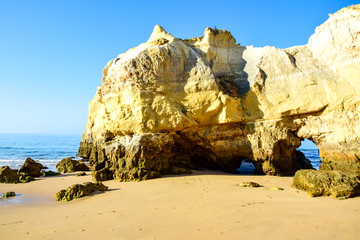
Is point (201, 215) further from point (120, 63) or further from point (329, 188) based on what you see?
point (120, 63)

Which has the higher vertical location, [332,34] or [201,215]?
[332,34]

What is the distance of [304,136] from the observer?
35.8ft

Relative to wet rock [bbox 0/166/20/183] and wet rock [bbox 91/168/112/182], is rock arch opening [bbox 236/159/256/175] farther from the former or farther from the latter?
wet rock [bbox 0/166/20/183]

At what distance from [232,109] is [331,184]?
5489mm

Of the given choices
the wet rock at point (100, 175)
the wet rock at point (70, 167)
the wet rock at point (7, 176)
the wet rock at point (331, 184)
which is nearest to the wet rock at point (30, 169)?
the wet rock at point (7, 176)

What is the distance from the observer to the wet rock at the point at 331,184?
642 centimetres

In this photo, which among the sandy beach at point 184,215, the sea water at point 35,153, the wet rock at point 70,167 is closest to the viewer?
the sandy beach at point 184,215

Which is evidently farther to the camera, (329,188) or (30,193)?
(30,193)

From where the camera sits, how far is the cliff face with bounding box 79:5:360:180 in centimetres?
1033

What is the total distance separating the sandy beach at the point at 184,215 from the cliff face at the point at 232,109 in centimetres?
297

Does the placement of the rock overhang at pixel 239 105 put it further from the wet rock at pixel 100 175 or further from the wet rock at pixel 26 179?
the wet rock at pixel 26 179

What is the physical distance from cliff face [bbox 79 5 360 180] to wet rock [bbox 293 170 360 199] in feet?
10.5

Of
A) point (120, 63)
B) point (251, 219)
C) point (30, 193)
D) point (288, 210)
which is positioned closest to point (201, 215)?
point (251, 219)

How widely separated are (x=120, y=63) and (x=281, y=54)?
8473 millimetres
